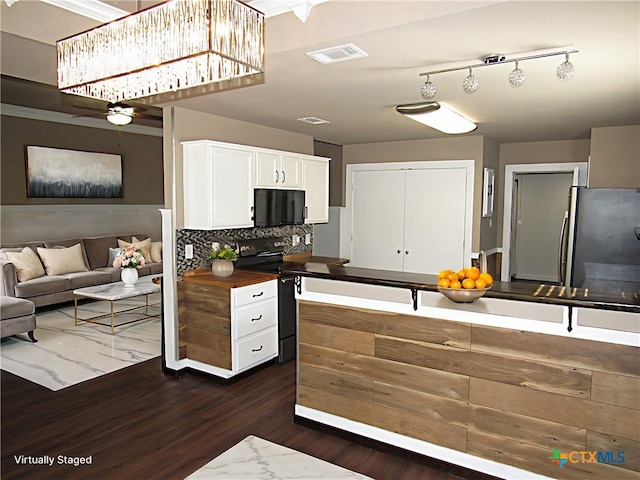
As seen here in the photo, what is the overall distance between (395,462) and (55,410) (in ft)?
8.35

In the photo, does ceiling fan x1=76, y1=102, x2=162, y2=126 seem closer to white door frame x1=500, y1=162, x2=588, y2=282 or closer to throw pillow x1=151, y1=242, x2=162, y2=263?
throw pillow x1=151, y1=242, x2=162, y2=263

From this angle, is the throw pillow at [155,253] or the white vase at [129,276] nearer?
the white vase at [129,276]

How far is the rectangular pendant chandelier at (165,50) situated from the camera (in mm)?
1640

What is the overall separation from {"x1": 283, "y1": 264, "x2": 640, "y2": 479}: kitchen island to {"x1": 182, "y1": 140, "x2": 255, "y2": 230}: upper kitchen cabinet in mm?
1167

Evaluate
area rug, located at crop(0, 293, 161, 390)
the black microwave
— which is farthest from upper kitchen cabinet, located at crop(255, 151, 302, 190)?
area rug, located at crop(0, 293, 161, 390)

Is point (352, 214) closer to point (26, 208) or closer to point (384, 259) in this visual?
point (384, 259)

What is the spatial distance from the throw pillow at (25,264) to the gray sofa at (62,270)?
0.09 ft

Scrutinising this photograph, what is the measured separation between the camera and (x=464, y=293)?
8.14 ft

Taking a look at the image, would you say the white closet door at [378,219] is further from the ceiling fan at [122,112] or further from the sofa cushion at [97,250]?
the sofa cushion at [97,250]

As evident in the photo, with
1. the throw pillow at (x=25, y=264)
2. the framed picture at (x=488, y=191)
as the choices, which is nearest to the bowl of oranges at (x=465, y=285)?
the framed picture at (x=488, y=191)

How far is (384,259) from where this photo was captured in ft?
20.2

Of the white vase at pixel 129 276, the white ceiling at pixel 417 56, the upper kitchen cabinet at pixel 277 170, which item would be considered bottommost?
the white vase at pixel 129 276

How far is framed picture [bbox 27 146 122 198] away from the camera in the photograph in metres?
6.46

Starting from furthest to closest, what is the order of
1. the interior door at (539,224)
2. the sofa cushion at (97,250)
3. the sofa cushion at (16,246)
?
the interior door at (539,224) → the sofa cushion at (97,250) → the sofa cushion at (16,246)
